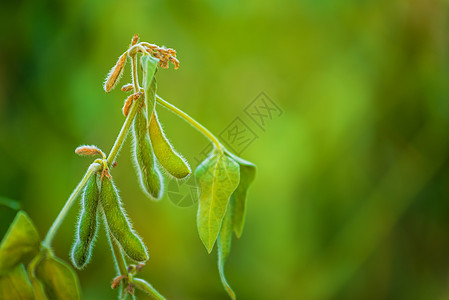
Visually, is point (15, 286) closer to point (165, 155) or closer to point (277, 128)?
point (165, 155)

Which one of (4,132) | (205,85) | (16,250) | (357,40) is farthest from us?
(357,40)

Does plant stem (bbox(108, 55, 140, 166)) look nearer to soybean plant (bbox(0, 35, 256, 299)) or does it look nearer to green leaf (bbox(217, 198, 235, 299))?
soybean plant (bbox(0, 35, 256, 299))

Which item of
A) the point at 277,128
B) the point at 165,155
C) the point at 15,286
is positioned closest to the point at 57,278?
the point at 15,286

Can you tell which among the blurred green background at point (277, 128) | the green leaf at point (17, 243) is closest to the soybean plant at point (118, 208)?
the green leaf at point (17, 243)

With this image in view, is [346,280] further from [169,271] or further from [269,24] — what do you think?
[269,24]

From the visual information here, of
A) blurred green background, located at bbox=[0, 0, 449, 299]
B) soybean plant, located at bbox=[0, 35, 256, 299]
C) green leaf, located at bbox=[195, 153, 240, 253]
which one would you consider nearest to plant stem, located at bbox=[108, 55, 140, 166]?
soybean plant, located at bbox=[0, 35, 256, 299]

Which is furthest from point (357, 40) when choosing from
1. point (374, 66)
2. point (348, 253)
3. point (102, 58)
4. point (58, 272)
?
point (58, 272)
